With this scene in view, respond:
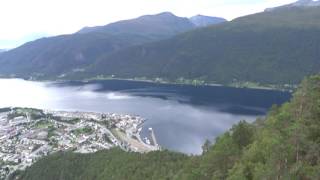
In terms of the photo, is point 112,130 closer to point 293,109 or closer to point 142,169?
point 142,169

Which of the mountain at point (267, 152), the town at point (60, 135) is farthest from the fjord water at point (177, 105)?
the mountain at point (267, 152)

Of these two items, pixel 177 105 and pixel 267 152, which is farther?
pixel 177 105

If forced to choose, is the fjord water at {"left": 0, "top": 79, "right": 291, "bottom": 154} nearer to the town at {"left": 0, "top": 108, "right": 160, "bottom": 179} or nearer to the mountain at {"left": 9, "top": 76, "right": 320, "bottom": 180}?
the town at {"left": 0, "top": 108, "right": 160, "bottom": 179}

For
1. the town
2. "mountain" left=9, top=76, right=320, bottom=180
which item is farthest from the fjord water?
"mountain" left=9, top=76, right=320, bottom=180

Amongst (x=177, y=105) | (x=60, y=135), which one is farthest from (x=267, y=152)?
(x=177, y=105)

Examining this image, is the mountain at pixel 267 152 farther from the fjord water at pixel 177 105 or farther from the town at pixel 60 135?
the fjord water at pixel 177 105

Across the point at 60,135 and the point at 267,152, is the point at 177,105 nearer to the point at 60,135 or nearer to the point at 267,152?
the point at 60,135
